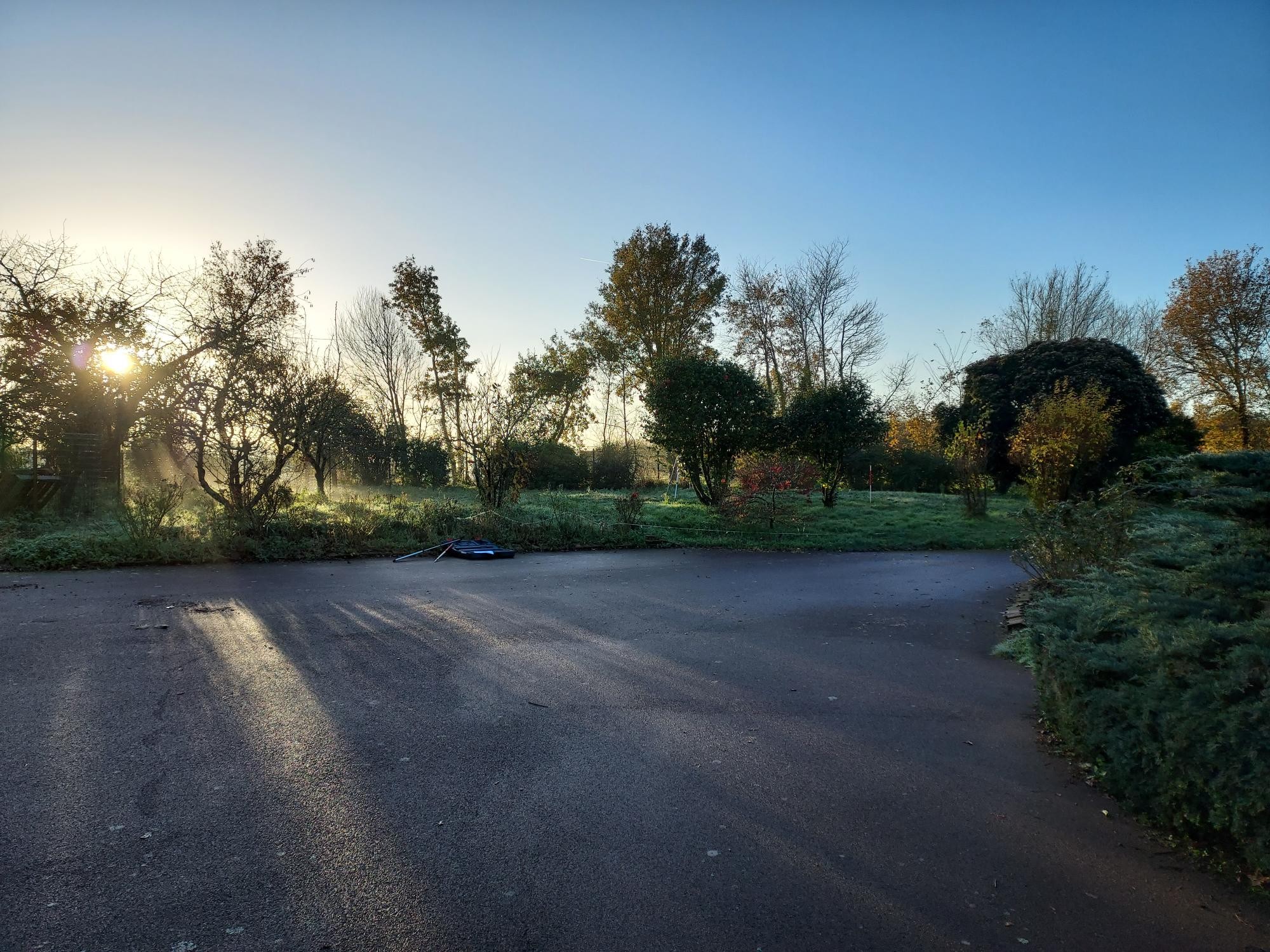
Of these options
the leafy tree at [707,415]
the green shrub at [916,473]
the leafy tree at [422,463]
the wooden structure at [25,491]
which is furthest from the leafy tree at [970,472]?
the wooden structure at [25,491]

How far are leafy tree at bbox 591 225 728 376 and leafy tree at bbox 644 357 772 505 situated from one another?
31.2 feet

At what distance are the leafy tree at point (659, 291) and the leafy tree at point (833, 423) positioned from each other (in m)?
9.35

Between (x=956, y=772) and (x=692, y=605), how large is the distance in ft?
14.2

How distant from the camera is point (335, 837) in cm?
282

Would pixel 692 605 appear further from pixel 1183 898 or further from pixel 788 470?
pixel 788 470

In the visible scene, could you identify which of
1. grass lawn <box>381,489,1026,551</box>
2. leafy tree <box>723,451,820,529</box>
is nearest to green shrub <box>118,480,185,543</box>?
grass lawn <box>381,489,1026,551</box>

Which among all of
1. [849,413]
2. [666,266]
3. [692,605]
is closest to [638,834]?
[692,605]

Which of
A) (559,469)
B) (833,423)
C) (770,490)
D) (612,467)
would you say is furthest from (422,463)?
(833,423)

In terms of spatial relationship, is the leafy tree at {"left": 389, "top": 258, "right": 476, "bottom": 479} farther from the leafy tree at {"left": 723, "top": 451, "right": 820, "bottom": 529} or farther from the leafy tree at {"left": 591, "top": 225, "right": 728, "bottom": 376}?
the leafy tree at {"left": 723, "top": 451, "right": 820, "bottom": 529}

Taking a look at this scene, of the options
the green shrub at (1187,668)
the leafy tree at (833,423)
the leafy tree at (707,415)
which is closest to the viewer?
the green shrub at (1187,668)

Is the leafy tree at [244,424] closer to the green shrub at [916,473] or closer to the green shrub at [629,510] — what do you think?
the green shrub at [629,510]

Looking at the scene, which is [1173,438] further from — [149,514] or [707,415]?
[149,514]

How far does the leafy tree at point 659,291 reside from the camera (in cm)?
2689

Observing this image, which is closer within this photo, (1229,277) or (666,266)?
(1229,277)
